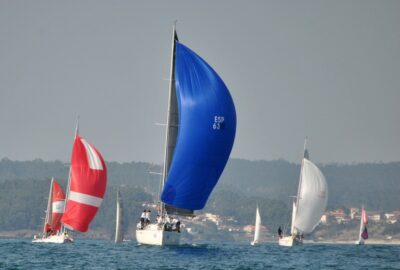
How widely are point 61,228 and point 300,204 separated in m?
24.7

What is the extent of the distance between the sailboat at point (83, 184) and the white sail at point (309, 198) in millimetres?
24965

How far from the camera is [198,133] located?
59719 millimetres

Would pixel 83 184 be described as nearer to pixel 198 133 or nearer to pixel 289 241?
pixel 198 133

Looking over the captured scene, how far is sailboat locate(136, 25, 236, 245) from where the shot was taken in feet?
196

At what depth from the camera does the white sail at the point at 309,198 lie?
91.2 meters

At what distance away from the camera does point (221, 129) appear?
59969 millimetres

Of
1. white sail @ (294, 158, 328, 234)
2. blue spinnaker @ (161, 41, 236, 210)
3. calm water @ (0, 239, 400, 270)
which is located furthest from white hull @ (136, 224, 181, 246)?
white sail @ (294, 158, 328, 234)

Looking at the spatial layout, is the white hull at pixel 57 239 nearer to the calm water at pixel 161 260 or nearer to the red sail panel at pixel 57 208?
the red sail panel at pixel 57 208

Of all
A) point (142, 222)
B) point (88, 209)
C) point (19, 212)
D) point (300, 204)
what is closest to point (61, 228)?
point (88, 209)

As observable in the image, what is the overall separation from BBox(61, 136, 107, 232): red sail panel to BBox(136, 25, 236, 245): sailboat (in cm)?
1001

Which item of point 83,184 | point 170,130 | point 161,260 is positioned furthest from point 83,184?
point 161,260

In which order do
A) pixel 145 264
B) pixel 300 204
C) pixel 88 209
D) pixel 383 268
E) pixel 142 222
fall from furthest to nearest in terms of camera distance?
pixel 300 204
pixel 88 209
pixel 142 222
pixel 383 268
pixel 145 264

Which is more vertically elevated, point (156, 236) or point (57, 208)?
point (57, 208)

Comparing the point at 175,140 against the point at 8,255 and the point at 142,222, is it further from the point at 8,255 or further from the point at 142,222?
the point at 8,255
